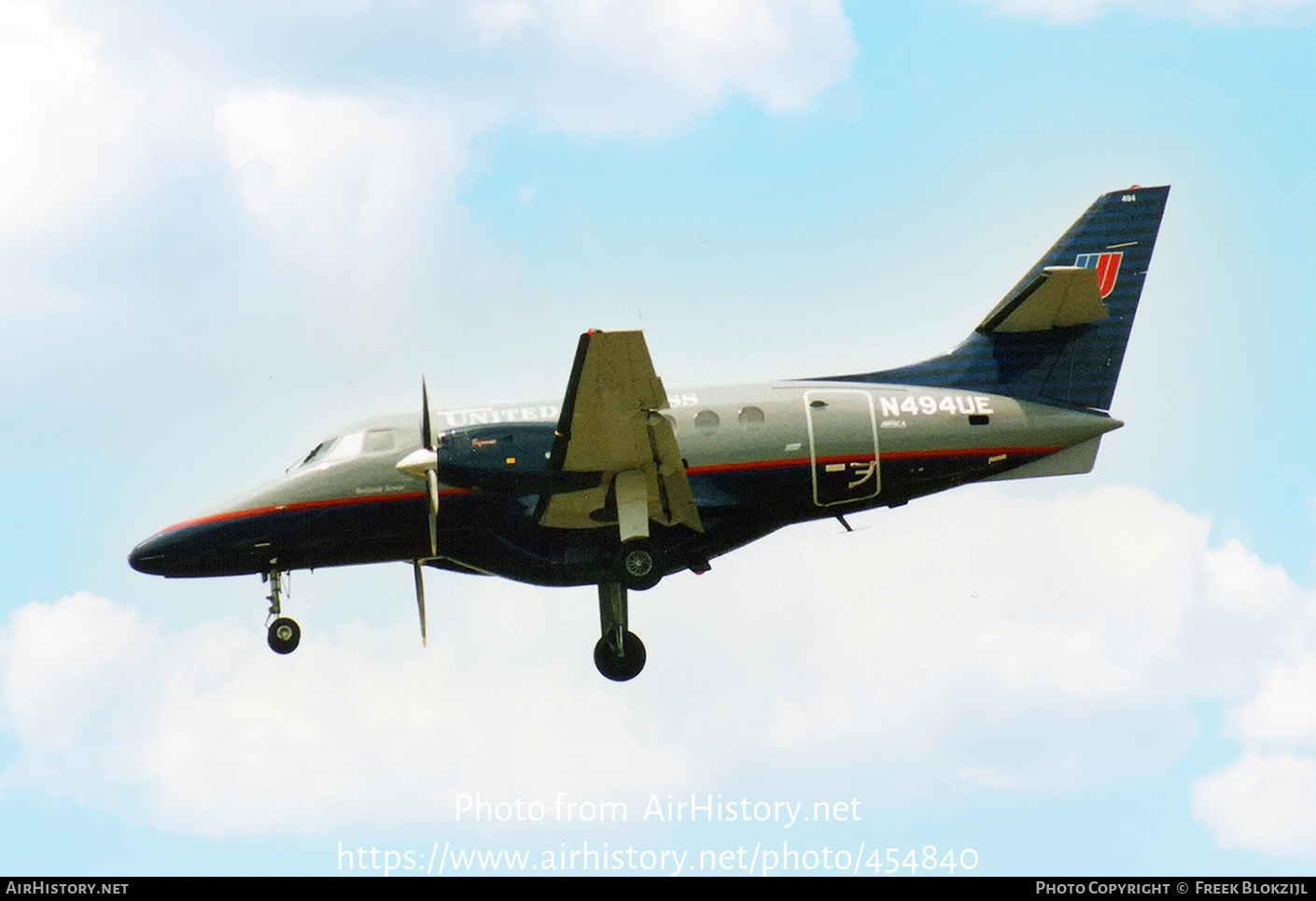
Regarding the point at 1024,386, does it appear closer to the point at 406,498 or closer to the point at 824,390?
the point at 824,390

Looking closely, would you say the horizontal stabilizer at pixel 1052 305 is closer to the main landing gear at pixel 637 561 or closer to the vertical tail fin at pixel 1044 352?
the vertical tail fin at pixel 1044 352

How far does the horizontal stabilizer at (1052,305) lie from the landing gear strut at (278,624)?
12.8 metres

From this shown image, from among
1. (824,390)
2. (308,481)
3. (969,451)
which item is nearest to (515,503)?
(308,481)

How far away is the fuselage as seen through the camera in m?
27.1

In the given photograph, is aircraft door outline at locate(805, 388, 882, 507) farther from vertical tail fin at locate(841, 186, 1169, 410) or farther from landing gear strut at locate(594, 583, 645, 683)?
landing gear strut at locate(594, 583, 645, 683)

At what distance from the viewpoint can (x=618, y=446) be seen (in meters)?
25.6

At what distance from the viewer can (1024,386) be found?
28.4 m

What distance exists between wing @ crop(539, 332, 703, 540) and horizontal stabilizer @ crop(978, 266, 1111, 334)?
6540 mm

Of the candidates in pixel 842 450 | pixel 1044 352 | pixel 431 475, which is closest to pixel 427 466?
pixel 431 475

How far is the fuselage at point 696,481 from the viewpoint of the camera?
2712 centimetres

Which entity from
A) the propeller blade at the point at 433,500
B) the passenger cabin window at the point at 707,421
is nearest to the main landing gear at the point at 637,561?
the passenger cabin window at the point at 707,421

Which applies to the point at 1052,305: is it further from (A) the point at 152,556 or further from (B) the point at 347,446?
(A) the point at 152,556

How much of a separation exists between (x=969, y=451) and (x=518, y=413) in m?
7.61

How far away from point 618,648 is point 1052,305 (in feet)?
30.9
